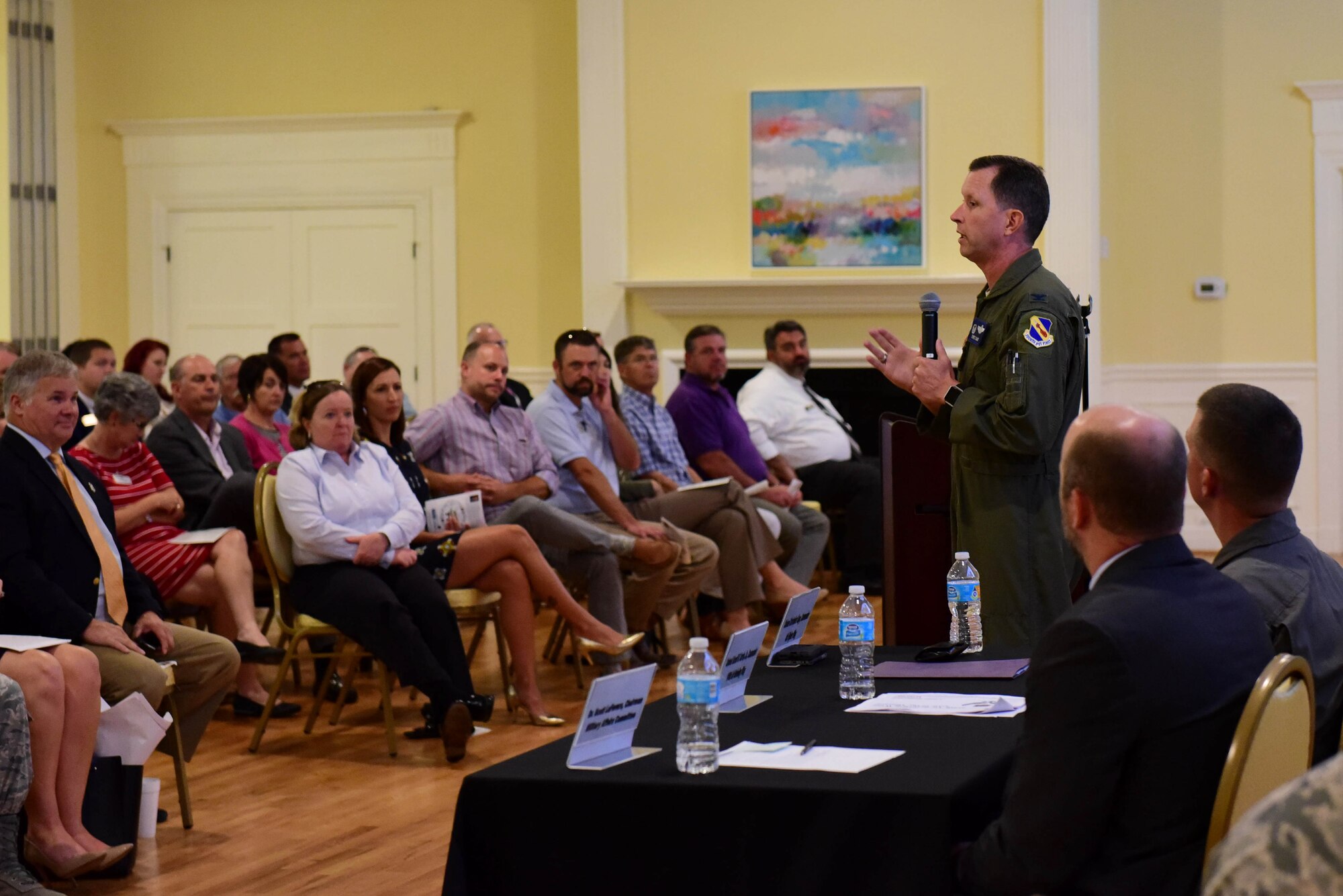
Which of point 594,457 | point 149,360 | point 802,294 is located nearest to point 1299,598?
point 594,457

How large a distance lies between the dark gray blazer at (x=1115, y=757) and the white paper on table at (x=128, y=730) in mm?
2350

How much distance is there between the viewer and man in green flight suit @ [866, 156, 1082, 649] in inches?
121

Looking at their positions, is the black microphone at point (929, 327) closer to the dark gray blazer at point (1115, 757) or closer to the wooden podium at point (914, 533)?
the wooden podium at point (914, 533)

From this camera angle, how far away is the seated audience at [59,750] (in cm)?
338

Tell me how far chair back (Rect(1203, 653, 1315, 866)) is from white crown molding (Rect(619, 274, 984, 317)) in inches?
270

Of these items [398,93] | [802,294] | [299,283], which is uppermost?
[398,93]

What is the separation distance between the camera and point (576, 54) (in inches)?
372

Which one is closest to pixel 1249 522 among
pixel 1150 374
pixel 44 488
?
pixel 44 488

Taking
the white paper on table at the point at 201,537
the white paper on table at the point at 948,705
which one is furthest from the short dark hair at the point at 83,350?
the white paper on table at the point at 948,705

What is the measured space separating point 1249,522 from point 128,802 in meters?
2.50

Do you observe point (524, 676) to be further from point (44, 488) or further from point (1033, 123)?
point (1033, 123)

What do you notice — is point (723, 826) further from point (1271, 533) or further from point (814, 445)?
point (814, 445)

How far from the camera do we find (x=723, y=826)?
192 cm

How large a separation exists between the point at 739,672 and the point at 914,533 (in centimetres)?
154
